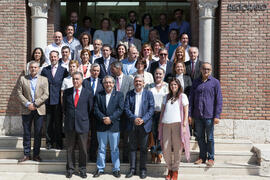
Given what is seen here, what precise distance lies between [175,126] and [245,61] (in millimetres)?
3095

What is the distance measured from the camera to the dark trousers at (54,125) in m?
7.61

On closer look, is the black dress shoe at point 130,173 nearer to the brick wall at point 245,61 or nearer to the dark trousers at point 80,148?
the dark trousers at point 80,148

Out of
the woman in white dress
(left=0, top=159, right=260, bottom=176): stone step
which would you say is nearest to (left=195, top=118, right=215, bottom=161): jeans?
(left=0, top=159, right=260, bottom=176): stone step

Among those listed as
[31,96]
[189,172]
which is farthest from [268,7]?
[31,96]

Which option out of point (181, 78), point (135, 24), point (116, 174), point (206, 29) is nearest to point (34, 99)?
point (116, 174)

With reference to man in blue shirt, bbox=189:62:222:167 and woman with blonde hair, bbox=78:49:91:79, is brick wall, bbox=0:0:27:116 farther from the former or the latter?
man in blue shirt, bbox=189:62:222:167

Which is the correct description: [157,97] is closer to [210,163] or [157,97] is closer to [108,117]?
[108,117]

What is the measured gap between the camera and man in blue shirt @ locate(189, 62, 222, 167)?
7.06 meters

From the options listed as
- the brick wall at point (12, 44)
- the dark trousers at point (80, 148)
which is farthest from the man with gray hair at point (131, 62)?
the brick wall at point (12, 44)

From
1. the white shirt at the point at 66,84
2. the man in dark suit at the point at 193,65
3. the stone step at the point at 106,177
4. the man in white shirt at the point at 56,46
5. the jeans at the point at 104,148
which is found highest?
the man in white shirt at the point at 56,46

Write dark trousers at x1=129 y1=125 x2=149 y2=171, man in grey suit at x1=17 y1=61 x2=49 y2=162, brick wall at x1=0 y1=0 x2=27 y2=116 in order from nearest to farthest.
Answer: dark trousers at x1=129 y1=125 x2=149 y2=171 < man in grey suit at x1=17 y1=61 x2=49 y2=162 < brick wall at x1=0 y1=0 x2=27 y2=116

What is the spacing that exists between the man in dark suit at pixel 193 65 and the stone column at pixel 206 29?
4.44 feet

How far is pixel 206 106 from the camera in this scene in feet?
23.1

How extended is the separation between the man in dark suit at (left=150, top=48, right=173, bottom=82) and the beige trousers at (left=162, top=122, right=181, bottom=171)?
123cm
